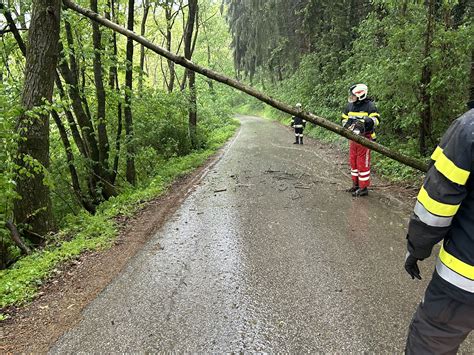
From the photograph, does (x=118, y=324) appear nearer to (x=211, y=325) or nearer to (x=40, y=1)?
(x=211, y=325)

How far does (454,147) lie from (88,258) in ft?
15.9

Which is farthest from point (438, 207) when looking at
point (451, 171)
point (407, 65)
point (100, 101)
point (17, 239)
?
point (100, 101)

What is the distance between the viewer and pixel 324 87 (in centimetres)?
1988

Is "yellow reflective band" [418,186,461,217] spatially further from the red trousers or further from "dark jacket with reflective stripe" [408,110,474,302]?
the red trousers

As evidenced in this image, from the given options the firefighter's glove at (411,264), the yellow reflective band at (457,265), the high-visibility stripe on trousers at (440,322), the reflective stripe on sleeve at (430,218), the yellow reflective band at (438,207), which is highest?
the yellow reflective band at (438,207)

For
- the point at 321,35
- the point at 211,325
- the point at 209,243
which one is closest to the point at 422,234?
the point at 211,325

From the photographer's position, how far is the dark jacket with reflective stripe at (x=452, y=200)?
1945 millimetres

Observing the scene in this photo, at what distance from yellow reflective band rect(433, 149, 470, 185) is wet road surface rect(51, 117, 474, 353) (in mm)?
1720

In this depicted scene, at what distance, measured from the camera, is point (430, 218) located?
210 centimetres

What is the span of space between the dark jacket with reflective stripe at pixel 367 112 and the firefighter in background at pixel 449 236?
15.6ft

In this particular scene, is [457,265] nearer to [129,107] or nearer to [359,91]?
[359,91]

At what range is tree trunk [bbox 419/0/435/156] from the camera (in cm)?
800

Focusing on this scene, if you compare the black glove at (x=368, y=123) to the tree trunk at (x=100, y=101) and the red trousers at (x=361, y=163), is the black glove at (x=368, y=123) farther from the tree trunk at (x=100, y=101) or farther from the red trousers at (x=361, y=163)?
the tree trunk at (x=100, y=101)

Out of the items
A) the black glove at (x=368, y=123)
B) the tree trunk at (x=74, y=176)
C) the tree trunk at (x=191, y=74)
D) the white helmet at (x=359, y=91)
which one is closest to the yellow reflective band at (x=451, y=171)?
the black glove at (x=368, y=123)
